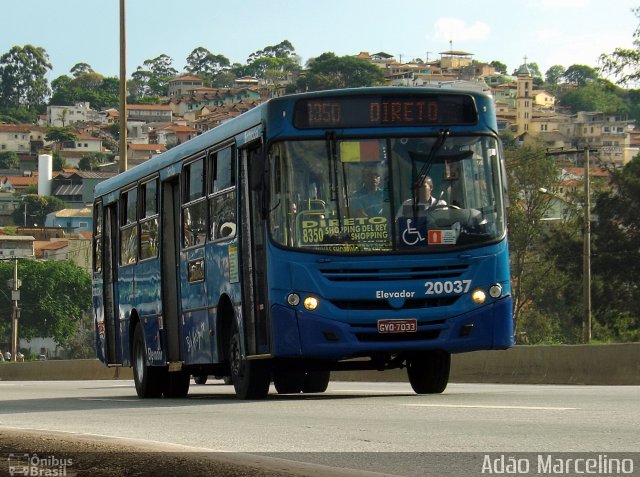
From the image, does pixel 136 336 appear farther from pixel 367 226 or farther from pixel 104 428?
pixel 104 428

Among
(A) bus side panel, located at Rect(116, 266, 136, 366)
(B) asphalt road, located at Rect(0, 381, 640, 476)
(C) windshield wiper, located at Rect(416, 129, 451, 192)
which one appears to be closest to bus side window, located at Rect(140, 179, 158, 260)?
(A) bus side panel, located at Rect(116, 266, 136, 366)

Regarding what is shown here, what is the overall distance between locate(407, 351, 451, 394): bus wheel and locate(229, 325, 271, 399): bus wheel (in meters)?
1.55

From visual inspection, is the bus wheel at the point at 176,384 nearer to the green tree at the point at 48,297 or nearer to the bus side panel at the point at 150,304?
the bus side panel at the point at 150,304

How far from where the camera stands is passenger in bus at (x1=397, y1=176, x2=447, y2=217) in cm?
1564

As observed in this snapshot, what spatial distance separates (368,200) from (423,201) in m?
0.53

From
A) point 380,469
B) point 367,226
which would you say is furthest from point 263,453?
point 367,226

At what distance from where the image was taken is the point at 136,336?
21391 mm

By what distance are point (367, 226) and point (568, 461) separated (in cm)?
704

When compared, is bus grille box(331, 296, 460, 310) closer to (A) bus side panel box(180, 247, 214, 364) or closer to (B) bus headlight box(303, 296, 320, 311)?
(B) bus headlight box(303, 296, 320, 311)

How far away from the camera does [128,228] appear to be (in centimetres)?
2158

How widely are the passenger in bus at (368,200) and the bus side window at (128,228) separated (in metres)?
6.12

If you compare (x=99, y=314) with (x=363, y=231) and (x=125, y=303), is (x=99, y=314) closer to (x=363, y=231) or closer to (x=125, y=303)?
(x=125, y=303)

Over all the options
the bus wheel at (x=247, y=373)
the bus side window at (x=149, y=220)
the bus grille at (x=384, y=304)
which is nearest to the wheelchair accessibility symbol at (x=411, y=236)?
the bus grille at (x=384, y=304)

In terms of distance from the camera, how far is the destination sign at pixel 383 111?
16.0 metres
